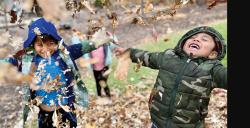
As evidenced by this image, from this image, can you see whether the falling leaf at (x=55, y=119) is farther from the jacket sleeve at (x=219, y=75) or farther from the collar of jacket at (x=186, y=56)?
the jacket sleeve at (x=219, y=75)

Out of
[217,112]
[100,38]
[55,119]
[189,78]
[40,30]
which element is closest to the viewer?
[189,78]

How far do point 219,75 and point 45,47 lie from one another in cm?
167

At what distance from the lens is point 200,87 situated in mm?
3553

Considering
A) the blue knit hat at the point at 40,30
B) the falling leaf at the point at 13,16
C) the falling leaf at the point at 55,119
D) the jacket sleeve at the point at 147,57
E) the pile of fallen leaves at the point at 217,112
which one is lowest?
the pile of fallen leaves at the point at 217,112

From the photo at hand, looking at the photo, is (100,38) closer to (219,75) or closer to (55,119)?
(55,119)

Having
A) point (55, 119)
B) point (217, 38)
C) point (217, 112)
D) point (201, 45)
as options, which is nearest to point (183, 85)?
point (201, 45)

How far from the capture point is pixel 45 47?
4125 mm

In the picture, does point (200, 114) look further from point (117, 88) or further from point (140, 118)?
point (117, 88)

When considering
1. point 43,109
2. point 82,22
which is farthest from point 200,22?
point 43,109

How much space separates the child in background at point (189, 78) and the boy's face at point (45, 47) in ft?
3.53

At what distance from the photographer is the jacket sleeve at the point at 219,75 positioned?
335 cm

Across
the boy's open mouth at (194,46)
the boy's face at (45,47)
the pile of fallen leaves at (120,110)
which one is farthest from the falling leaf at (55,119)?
the pile of fallen leaves at (120,110)

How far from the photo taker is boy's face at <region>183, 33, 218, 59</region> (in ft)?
11.8
